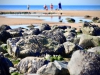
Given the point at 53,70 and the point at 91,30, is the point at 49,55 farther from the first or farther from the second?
the point at 91,30

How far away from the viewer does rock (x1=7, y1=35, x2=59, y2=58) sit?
448 inches

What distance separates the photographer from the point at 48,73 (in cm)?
785

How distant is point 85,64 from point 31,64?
6.84 feet

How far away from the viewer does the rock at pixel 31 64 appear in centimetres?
862

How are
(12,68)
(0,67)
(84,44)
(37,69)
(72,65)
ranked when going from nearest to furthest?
(0,67) → (72,65) → (37,69) → (12,68) → (84,44)

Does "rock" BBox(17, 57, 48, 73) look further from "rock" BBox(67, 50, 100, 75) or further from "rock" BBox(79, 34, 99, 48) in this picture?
"rock" BBox(79, 34, 99, 48)

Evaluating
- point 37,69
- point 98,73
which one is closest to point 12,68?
point 37,69

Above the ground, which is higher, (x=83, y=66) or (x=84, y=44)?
(x=83, y=66)

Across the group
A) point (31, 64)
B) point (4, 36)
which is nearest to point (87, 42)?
point (4, 36)

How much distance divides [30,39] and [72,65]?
4.49 metres

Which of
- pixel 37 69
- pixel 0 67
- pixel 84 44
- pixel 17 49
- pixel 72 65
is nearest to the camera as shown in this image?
pixel 0 67

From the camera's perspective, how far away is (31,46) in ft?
37.9

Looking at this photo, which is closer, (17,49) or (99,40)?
(17,49)

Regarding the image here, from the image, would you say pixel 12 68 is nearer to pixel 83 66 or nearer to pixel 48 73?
pixel 48 73
